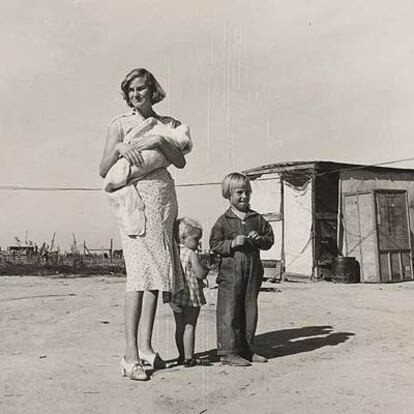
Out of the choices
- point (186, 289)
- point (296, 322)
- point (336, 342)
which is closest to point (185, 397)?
point (186, 289)

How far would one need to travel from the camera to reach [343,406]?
265 cm

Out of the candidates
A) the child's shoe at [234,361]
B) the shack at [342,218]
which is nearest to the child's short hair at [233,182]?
the child's shoe at [234,361]

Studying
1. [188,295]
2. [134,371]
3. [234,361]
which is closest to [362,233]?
[188,295]

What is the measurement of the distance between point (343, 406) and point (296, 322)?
3057 mm

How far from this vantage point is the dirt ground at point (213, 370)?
271cm

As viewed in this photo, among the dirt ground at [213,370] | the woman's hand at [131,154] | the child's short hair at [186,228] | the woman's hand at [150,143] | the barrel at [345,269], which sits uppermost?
the woman's hand at [150,143]

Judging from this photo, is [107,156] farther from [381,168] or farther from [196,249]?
[381,168]

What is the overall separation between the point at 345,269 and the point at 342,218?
152 centimetres

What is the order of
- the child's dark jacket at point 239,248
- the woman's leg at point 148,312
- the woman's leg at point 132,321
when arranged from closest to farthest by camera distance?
the woman's leg at point 132,321, the woman's leg at point 148,312, the child's dark jacket at point 239,248

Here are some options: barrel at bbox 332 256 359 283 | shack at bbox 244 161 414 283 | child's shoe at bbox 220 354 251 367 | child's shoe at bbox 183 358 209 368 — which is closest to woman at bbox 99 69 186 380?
child's shoe at bbox 183 358 209 368

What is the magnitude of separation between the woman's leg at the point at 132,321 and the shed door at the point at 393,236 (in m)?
11.7

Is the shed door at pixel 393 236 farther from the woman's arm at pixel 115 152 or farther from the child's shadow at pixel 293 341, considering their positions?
the woman's arm at pixel 115 152

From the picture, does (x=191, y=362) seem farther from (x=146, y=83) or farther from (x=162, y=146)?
(x=146, y=83)

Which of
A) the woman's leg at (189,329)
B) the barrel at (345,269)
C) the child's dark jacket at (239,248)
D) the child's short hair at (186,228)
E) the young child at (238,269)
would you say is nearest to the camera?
the woman's leg at (189,329)
